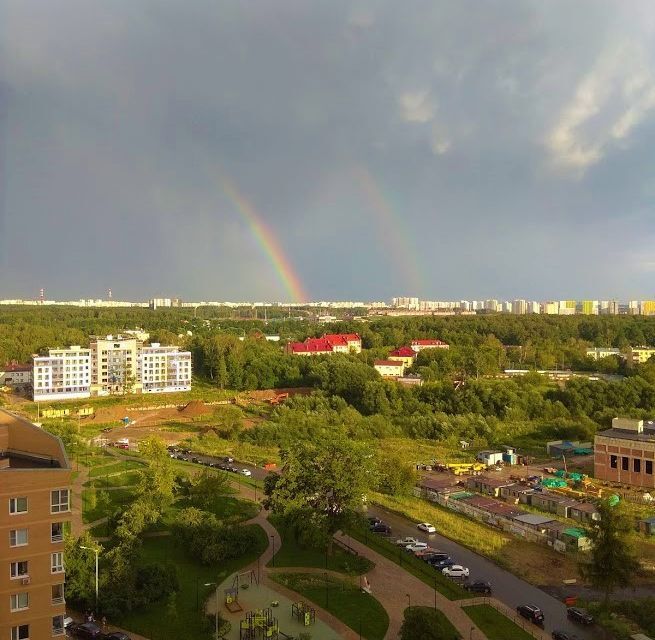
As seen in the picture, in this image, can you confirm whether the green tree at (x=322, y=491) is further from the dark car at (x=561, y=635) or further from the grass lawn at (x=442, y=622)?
the dark car at (x=561, y=635)

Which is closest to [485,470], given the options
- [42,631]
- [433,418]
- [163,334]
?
[433,418]

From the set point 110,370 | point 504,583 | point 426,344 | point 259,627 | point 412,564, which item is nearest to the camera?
point 259,627

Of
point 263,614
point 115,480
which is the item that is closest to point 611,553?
point 263,614

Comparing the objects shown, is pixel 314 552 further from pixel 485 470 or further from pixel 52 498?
pixel 485 470

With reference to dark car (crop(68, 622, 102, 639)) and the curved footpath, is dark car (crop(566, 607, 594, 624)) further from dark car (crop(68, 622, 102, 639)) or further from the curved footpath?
dark car (crop(68, 622, 102, 639))

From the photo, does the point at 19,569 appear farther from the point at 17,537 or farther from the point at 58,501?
the point at 58,501

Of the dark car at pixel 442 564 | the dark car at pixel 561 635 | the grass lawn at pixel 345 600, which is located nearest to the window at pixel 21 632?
the grass lawn at pixel 345 600

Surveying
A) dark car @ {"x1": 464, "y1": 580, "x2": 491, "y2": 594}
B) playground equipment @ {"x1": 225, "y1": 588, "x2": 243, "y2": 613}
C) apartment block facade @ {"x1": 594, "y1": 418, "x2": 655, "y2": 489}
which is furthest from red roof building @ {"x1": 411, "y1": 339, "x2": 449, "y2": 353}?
playground equipment @ {"x1": 225, "y1": 588, "x2": 243, "y2": 613}

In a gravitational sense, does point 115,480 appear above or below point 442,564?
above
